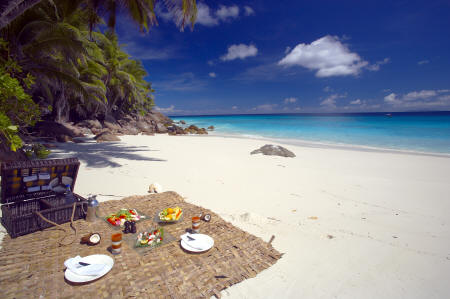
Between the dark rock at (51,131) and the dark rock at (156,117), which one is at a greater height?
the dark rock at (156,117)

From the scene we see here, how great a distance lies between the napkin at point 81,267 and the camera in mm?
2132

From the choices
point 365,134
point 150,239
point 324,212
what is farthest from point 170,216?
point 365,134

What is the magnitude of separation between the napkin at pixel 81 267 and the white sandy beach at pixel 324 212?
4.47ft

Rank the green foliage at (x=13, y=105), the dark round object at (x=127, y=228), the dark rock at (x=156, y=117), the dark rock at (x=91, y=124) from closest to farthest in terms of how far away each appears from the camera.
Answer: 1. the dark round object at (x=127, y=228)
2. the green foliage at (x=13, y=105)
3. the dark rock at (x=91, y=124)
4. the dark rock at (x=156, y=117)

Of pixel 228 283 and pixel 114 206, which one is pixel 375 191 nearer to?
pixel 228 283

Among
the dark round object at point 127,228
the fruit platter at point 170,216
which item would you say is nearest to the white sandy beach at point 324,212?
the fruit platter at point 170,216

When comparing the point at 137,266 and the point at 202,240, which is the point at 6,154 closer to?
the point at 137,266

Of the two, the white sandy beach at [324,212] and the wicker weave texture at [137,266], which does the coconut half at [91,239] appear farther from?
the white sandy beach at [324,212]

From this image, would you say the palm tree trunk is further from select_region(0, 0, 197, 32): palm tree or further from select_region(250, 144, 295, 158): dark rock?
select_region(250, 144, 295, 158): dark rock

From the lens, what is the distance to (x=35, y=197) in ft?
11.5

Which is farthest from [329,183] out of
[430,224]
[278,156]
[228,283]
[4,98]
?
[4,98]

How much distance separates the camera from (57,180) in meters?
3.66

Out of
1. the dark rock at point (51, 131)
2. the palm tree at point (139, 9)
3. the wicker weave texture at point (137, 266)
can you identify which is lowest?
the wicker weave texture at point (137, 266)

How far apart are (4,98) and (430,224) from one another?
846 centimetres
